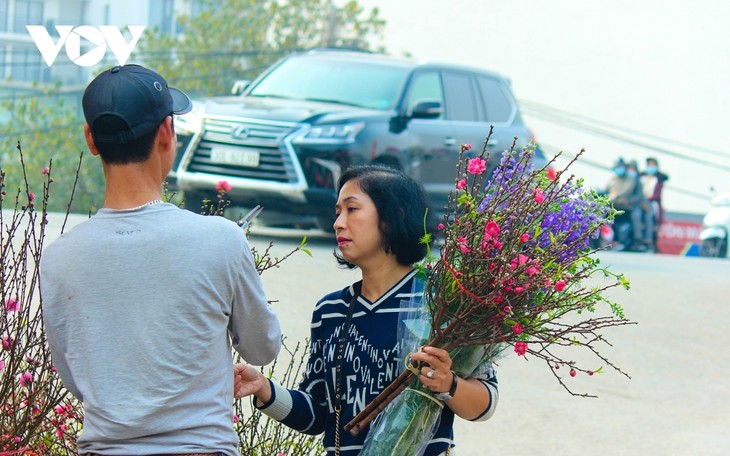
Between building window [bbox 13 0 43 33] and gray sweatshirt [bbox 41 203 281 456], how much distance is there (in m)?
33.9

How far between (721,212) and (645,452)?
16456 millimetres

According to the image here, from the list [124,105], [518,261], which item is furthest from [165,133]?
[518,261]

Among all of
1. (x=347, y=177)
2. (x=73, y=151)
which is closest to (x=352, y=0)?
(x=73, y=151)

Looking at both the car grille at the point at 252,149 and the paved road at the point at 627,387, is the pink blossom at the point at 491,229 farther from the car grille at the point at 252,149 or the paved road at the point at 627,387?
the car grille at the point at 252,149

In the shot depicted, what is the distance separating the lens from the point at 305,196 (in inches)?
418

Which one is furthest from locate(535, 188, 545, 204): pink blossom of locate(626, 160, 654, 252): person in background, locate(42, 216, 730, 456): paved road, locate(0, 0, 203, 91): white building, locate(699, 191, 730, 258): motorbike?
locate(0, 0, 203, 91): white building

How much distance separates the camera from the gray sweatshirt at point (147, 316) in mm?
2357

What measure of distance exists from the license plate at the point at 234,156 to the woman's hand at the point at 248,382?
7653 millimetres

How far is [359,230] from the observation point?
3279mm

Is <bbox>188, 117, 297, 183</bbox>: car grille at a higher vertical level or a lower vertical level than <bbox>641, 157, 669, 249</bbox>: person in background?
higher

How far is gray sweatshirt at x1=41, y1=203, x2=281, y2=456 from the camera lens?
92.8 inches

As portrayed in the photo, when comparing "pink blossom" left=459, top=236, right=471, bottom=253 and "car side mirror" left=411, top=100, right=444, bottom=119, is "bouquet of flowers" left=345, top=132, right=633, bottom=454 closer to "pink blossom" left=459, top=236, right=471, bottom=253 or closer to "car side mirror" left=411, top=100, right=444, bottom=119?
"pink blossom" left=459, top=236, right=471, bottom=253

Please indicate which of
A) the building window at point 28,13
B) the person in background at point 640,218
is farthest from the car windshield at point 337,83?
the building window at point 28,13

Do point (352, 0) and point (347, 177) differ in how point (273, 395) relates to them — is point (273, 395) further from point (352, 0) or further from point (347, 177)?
point (352, 0)
